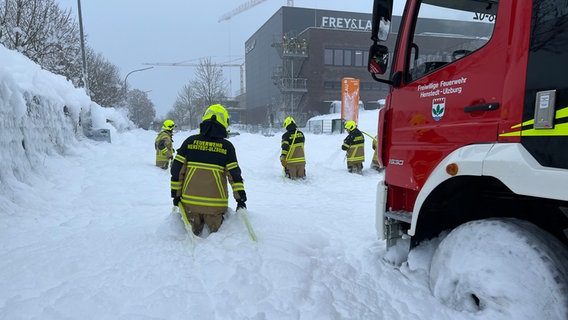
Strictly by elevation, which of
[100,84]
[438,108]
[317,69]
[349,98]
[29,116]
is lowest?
[29,116]

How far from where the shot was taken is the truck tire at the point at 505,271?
2109mm

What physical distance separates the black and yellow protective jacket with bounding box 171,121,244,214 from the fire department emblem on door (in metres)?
2.24

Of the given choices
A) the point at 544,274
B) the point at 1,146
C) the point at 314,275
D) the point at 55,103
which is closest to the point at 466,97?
the point at 544,274

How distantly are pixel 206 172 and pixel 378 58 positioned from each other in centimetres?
218

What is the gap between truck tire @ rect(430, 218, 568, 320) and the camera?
6.92 ft

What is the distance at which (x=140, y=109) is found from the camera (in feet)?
222

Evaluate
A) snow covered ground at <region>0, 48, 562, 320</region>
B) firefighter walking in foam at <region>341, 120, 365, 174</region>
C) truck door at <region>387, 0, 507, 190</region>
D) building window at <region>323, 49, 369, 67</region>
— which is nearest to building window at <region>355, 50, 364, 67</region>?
building window at <region>323, 49, 369, 67</region>

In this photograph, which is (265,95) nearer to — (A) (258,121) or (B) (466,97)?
(A) (258,121)

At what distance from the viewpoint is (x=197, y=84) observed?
42.4 m

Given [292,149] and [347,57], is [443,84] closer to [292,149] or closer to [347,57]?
[292,149]

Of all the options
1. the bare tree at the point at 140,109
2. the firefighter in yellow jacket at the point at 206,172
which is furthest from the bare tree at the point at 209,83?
the firefighter in yellow jacket at the point at 206,172

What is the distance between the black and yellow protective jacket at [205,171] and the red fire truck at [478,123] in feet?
5.71

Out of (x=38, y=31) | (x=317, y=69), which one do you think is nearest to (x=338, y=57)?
(x=317, y=69)

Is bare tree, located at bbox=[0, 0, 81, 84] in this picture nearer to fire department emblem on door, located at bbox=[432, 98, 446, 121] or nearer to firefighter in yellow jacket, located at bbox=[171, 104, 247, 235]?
firefighter in yellow jacket, located at bbox=[171, 104, 247, 235]
